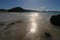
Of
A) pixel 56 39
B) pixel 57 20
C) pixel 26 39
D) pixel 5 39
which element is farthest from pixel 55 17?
pixel 5 39

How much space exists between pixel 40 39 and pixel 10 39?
2665 mm

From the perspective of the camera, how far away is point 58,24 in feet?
52.4

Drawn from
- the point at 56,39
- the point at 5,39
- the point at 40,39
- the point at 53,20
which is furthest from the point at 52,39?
the point at 53,20

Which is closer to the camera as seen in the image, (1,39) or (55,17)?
(1,39)

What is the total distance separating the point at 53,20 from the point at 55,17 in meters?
0.78

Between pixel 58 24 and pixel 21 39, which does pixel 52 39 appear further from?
pixel 58 24

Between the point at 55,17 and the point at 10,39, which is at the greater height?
the point at 55,17

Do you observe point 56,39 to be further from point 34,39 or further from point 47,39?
point 34,39

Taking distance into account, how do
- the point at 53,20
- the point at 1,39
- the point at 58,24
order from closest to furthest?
the point at 1,39, the point at 58,24, the point at 53,20

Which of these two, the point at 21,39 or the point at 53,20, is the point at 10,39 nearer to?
the point at 21,39

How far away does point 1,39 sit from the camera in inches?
329

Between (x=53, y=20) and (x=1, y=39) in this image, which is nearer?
(x=1, y=39)

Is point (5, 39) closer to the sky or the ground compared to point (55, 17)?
closer to the ground

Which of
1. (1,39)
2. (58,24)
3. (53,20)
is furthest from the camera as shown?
(53,20)
